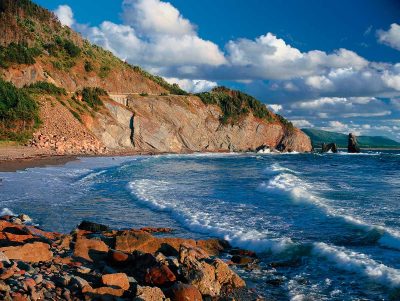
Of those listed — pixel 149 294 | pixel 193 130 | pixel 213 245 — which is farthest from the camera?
pixel 193 130

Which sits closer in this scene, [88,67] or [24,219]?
[24,219]

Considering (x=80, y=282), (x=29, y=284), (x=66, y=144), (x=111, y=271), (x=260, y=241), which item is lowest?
(x=260, y=241)

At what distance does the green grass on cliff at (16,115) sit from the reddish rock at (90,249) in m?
44.8

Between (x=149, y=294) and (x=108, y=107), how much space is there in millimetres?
71516

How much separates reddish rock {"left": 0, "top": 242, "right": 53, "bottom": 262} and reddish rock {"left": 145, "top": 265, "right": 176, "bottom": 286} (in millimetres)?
2429

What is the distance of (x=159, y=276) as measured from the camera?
8.57m

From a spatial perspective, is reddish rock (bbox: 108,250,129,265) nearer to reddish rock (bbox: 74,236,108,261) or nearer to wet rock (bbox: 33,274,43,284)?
reddish rock (bbox: 74,236,108,261)

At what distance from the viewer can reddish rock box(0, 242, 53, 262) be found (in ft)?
29.0

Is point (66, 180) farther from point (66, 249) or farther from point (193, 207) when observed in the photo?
point (66, 249)

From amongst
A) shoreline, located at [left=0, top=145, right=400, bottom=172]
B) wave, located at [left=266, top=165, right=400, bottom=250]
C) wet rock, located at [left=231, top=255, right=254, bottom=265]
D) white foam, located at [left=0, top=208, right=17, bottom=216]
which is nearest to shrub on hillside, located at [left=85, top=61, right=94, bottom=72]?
shoreline, located at [left=0, top=145, right=400, bottom=172]

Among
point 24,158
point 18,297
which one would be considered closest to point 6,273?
point 18,297

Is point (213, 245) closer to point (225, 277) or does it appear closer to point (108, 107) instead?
point (225, 277)

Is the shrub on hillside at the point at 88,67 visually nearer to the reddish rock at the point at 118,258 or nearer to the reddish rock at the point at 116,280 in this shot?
the reddish rock at the point at 118,258

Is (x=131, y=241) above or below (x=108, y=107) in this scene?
below
